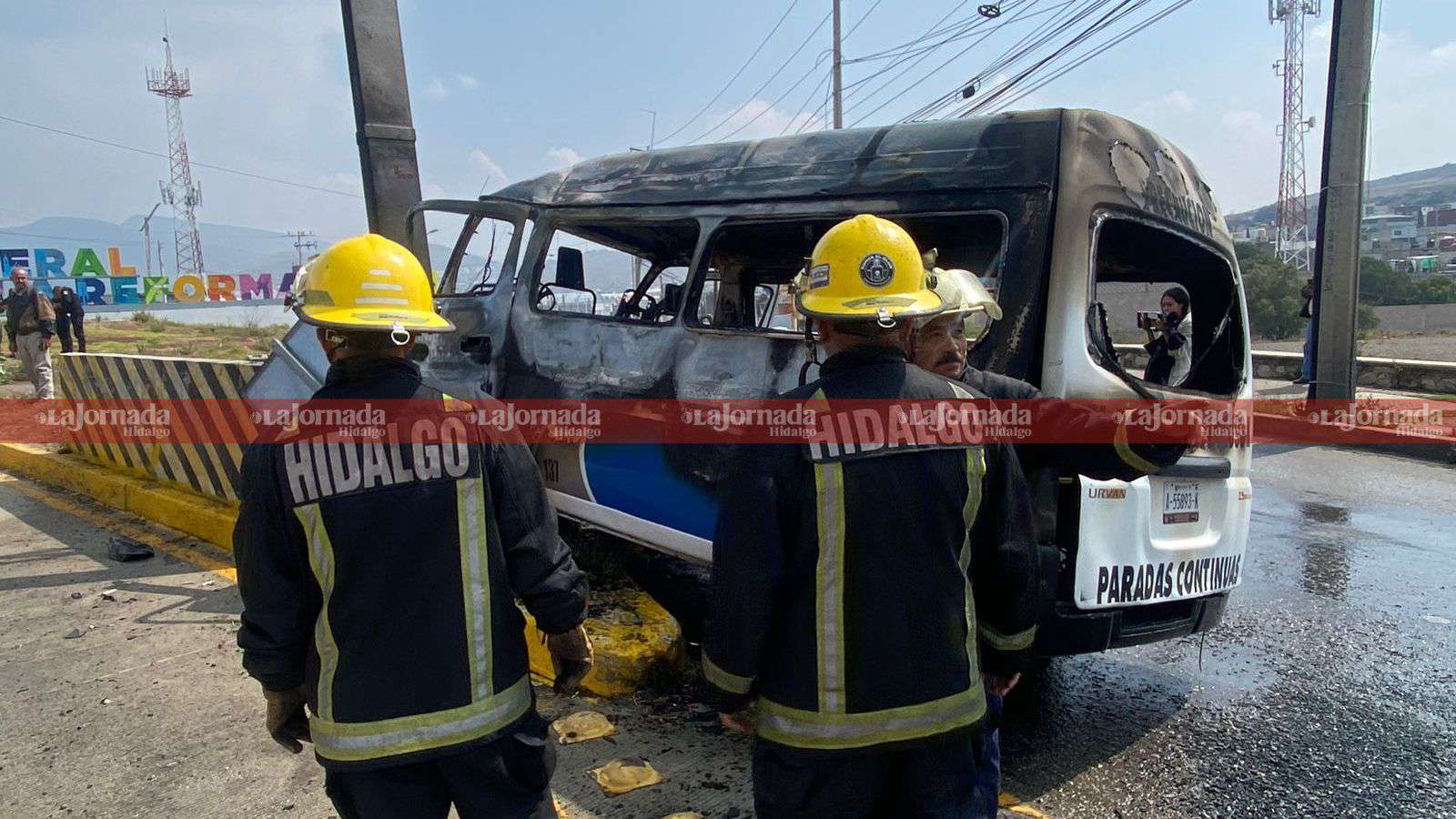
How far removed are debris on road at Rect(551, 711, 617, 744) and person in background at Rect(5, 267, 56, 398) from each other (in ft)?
34.9

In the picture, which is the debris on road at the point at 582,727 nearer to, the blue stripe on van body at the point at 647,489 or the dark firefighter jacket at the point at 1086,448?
the blue stripe on van body at the point at 647,489

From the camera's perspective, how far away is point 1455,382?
11945 mm

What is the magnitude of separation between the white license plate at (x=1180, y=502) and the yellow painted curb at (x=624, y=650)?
193 centimetres

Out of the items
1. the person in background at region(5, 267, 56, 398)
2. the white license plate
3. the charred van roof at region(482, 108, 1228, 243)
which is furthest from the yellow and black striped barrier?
the white license plate

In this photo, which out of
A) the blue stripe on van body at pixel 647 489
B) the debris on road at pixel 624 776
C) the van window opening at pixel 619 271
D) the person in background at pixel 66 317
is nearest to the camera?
the debris on road at pixel 624 776

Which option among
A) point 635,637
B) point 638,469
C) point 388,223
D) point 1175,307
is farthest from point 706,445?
point 388,223

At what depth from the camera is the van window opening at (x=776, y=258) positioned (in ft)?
10.5

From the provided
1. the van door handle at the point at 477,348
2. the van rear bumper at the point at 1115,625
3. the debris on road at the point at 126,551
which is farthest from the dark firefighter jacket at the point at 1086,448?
the debris on road at the point at 126,551

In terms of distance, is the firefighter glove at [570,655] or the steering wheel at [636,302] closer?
the firefighter glove at [570,655]

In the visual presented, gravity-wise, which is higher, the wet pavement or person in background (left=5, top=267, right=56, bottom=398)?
person in background (left=5, top=267, right=56, bottom=398)

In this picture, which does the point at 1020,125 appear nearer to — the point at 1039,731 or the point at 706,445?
the point at 706,445

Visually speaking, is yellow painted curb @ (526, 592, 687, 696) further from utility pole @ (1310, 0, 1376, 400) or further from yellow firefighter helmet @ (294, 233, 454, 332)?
utility pole @ (1310, 0, 1376, 400)

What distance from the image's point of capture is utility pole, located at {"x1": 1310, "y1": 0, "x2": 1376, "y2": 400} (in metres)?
9.51

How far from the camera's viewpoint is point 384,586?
Answer: 1609 millimetres
